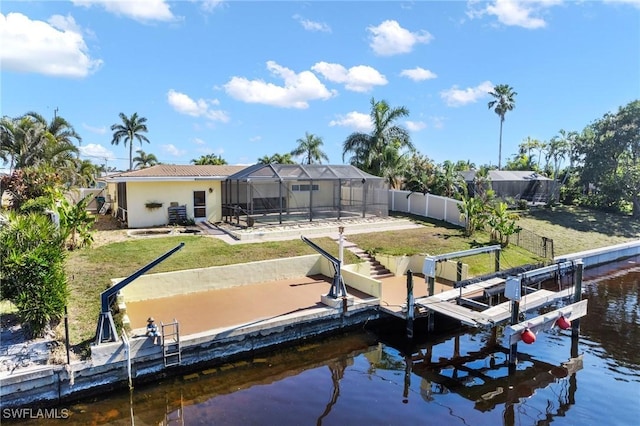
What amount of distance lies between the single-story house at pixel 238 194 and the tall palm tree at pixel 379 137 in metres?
6.03

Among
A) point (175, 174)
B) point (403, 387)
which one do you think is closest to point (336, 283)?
point (403, 387)

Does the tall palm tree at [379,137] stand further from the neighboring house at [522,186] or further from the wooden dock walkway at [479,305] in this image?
the wooden dock walkway at [479,305]

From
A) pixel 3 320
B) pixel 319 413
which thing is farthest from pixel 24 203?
pixel 319 413

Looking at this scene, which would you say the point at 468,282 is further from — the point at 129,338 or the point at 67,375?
the point at 67,375

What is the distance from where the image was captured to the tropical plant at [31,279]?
9016 millimetres

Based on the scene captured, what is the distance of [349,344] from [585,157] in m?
30.6

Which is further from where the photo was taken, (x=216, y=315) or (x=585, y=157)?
(x=585, y=157)

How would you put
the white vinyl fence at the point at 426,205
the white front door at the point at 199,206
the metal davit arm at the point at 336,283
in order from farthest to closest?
the white vinyl fence at the point at 426,205
the white front door at the point at 199,206
the metal davit arm at the point at 336,283

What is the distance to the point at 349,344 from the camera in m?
11.8

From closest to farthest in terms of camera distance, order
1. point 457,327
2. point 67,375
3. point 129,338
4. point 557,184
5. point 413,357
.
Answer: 1. point 67,375
2. point 129,338
3. point 413,357
4. point 457,327
5. point 557,184

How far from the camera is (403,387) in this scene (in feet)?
31.9

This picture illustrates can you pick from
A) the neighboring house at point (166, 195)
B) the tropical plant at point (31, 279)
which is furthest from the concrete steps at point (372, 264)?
the tropical plant at point (31, 279)

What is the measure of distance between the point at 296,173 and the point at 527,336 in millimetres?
14673

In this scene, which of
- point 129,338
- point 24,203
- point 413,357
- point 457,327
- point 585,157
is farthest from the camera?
point 585,157
